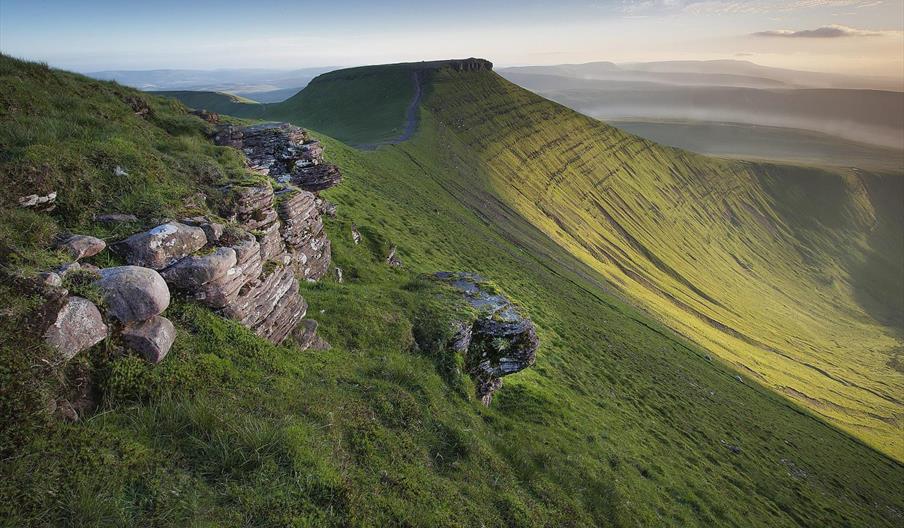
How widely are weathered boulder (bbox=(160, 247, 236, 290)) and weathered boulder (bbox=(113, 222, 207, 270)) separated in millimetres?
339

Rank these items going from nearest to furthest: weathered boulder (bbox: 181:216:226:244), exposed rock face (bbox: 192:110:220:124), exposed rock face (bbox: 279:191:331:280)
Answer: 1. weathered boulder (bbox: 181:216:226:244)
2. exposed rock face (bbox: 279:191:331:280)
3. exposed rock face (bbox: 192:110:220:124)

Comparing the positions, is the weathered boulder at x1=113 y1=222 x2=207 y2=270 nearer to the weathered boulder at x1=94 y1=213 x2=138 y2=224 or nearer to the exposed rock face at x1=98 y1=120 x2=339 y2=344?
the exposed rock face at x1=98 y1=120 x2=339 y2=344

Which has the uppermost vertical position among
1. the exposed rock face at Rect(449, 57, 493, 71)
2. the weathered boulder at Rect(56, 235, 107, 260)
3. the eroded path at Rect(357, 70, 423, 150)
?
the exposed rock face at Rect(449, 57, 493, 71)

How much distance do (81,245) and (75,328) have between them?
3.01m

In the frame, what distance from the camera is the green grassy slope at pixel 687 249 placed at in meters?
79.3

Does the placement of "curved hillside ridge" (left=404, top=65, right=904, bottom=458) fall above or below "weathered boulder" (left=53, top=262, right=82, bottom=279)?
below

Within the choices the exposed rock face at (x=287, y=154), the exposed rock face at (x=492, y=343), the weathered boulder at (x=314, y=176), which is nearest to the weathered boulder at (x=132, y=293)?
the exposed rock face at (x=492, y=343)

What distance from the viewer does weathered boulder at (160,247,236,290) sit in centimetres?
1086

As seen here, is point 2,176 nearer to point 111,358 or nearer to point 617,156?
point 111,358

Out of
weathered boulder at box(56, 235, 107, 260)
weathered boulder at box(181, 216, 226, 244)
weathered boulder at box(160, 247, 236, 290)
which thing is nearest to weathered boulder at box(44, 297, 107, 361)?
weathered boulder at box(56, 235, 107, 260)

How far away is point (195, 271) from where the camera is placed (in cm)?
1109

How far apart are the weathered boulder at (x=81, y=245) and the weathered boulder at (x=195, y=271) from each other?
1.54 metres

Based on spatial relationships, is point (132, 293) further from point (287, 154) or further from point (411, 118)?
point (411, 118)

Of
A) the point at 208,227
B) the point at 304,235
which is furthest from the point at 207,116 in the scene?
the point at 208,227
